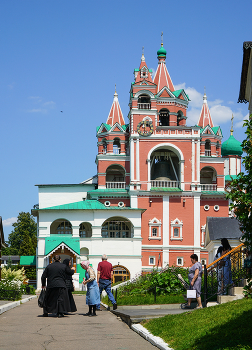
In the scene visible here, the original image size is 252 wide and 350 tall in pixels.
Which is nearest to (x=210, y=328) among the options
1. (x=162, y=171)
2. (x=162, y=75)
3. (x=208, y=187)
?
(x=162, y=171)

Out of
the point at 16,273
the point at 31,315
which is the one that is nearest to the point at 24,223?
the point at 16,273

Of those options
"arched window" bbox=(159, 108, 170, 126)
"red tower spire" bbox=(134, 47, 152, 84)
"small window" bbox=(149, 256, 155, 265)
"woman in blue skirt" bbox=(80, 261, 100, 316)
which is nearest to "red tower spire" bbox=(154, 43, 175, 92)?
"red tower spire" bbox=(134, 47, 152, 84)

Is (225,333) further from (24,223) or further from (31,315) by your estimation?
(24,223)

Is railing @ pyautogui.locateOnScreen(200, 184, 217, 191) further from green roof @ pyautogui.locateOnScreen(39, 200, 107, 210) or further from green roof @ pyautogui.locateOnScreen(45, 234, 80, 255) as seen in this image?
green roof @ pyautogui.locateOnScreen(45, 234, 80, 255)

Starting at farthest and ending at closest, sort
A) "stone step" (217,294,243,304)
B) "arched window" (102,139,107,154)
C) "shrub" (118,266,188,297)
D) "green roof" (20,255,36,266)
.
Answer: "green roof" (20,255,36,266), "arched window" (102,139,107,154), "shrub" (118,266,188,297), "stone step" (217,294,243,304)

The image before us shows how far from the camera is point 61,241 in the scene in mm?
43531

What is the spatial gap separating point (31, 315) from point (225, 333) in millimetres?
6966

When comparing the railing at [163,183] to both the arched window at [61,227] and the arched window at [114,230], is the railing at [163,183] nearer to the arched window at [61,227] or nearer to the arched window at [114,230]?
the arched window at [114,230]

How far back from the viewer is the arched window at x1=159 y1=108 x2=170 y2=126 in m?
49.8

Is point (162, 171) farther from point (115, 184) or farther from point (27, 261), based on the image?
A: point (27, 261)

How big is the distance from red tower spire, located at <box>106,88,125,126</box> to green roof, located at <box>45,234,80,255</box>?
13.4 metres

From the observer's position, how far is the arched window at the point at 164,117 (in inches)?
1959

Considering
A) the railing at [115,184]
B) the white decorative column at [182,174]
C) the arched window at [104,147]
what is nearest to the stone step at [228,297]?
the white decorative column at [182,174]

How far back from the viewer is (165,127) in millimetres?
47906
